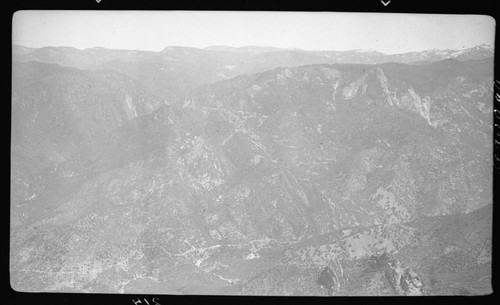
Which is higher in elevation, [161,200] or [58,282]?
[161,200]

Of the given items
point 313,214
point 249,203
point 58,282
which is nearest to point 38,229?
point 58,282

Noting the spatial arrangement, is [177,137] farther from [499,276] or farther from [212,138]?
[499,276]

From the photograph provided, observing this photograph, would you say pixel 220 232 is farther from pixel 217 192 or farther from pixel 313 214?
pixel 313 214

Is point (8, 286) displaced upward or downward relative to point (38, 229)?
downward

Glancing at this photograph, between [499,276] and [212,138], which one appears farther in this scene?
[212,138]

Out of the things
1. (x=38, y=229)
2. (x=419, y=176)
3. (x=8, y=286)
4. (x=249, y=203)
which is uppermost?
(x=419, y=176)

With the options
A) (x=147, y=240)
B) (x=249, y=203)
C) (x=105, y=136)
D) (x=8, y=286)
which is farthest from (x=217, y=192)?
(x=8, y=286)
